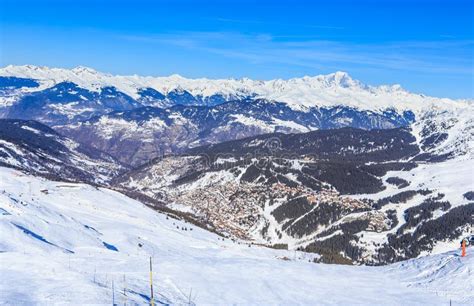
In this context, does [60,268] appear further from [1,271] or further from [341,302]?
[341,302]

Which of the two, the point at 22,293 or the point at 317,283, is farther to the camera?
the point at 317,283

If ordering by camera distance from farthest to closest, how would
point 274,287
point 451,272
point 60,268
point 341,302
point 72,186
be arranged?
1. point 72,186
2. point 451,272
3. point 274,287
4. point 341,302
5. point 60,268

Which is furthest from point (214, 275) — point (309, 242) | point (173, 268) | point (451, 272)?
point (309, 242)

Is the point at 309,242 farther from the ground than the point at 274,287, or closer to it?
closer to it

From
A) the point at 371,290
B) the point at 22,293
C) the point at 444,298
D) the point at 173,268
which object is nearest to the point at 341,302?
the point at 371,290

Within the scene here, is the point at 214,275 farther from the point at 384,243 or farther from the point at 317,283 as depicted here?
the point at 384,243

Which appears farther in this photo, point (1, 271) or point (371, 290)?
point (371, 290)

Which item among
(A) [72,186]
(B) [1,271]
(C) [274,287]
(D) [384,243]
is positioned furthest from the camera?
A: (D) [384,243]

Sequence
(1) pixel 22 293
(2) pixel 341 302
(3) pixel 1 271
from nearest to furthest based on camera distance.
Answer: (1) pixel 22 293 → (3) pixel 1 271 → (2) pixel 341 302

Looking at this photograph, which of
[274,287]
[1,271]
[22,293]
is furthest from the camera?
[274,287]
